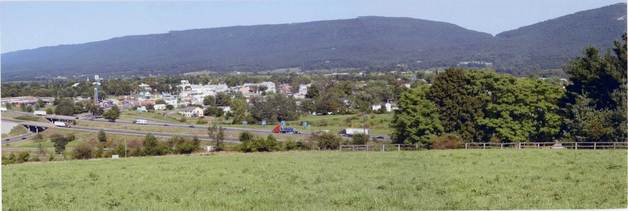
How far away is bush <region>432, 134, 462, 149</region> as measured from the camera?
19406 mm

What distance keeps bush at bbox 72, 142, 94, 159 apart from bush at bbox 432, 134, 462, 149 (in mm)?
8746

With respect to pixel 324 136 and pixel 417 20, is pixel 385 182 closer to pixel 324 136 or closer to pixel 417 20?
pixel 417 20

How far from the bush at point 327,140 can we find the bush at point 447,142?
267 cm

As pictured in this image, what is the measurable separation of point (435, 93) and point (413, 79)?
376 centimetres

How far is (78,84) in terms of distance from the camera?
17.4 meters

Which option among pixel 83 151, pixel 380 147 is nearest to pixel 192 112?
pixel 83 151

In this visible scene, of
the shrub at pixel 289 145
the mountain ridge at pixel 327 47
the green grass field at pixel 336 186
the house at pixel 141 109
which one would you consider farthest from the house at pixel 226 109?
the green grass field at pixel 336 186

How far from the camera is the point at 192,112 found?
24.3 m

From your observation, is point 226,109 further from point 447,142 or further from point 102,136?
point 447,142

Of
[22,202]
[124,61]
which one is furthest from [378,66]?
[22,202]

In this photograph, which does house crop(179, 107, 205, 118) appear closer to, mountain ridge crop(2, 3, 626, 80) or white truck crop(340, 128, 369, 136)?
mountain ridge crop(2, 3, 626, 80)

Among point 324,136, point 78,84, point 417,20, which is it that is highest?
point 417,20

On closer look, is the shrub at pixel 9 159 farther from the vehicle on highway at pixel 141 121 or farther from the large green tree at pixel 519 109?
the large green tree at pixel 519 109

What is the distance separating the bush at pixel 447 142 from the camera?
19406 mm
